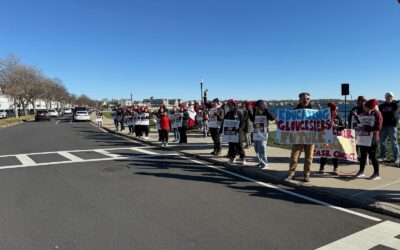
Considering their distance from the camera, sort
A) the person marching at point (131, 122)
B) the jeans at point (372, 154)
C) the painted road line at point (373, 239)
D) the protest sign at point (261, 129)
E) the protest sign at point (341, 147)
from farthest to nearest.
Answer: the person marching at point (131, 122), the protest sign at point (261, 129), the protest sign at point (341, 147), the jeans at point (372, 154), the painted road line at point (373, 239)

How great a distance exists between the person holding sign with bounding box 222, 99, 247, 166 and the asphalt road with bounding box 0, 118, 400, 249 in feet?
3.83

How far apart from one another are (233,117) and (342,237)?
6.34 m

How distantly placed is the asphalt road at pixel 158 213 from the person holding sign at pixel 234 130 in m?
1.17

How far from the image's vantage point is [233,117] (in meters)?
11.0

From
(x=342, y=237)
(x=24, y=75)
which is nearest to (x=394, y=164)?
(x=342, y=237)

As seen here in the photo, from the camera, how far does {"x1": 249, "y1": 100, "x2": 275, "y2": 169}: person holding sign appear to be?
956cm

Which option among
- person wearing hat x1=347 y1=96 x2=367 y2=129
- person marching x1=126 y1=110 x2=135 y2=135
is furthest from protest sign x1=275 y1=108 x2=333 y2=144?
person marching x1=126 y1=110 x2=135 y2=135

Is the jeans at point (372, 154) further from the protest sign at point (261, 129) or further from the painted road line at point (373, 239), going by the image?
the painted road line at point (373, 239)

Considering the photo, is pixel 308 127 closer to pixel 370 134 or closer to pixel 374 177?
pixel 370 134

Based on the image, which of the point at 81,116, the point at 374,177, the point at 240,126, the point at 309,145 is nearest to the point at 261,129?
the point at 240,126

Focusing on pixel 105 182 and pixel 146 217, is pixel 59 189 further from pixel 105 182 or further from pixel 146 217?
pixel 146 217

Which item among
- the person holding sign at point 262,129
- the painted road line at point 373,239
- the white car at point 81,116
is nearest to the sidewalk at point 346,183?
the person holding sign at point 262,129

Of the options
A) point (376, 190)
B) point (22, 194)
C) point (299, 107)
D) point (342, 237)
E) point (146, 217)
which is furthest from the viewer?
point (299, 107)

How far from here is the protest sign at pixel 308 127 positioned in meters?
8.21
